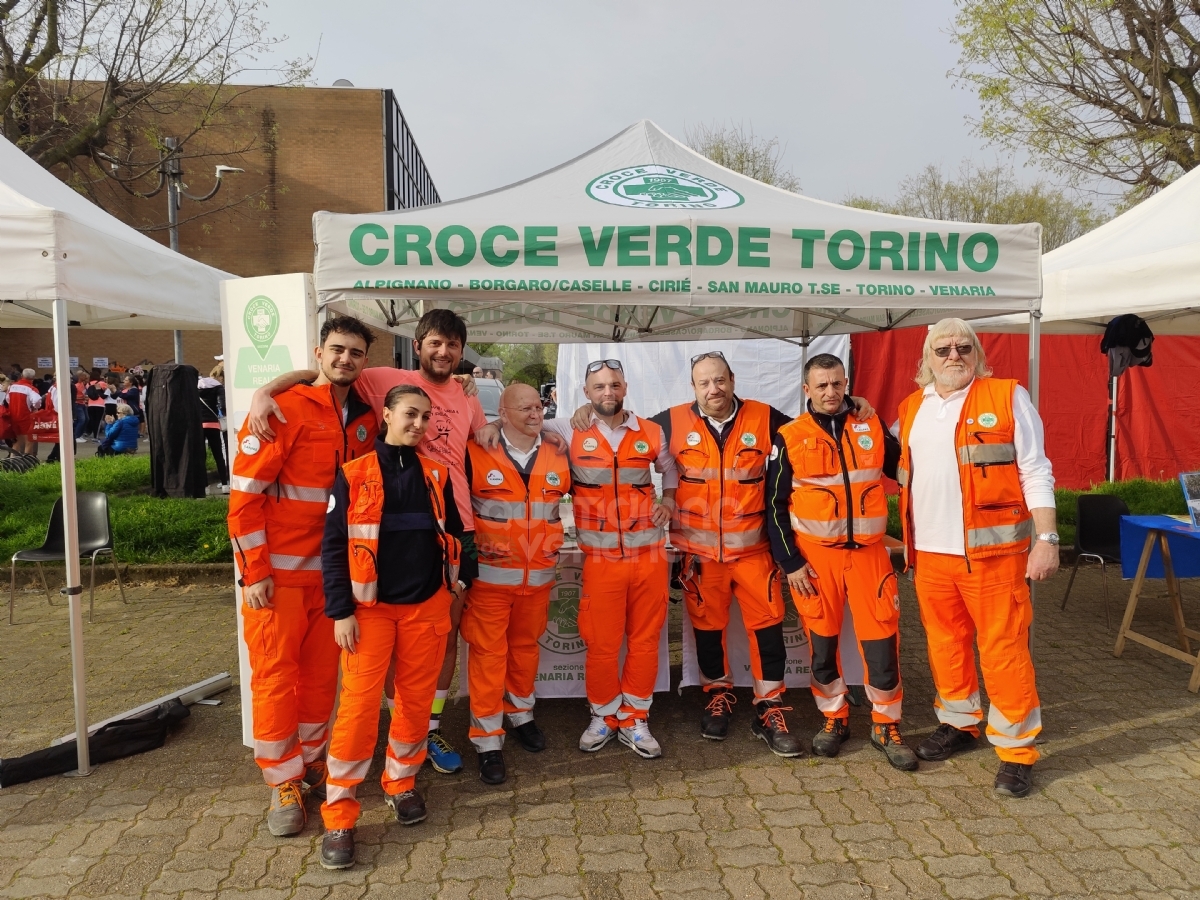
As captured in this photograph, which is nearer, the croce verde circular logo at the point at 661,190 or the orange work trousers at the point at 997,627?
the orange work trousers at the point at 997,627

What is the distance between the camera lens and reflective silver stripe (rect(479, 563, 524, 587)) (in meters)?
3.29

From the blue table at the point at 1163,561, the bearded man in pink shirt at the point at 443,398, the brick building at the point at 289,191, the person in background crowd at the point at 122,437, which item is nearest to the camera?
the bearded man in pink shirt at the point at 443,398

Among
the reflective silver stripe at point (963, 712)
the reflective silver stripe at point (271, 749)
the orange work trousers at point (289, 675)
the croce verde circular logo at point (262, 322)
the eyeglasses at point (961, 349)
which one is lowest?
the reflective silver stripe at point (963, 712)

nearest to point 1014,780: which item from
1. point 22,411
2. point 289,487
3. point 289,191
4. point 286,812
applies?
point 286,812

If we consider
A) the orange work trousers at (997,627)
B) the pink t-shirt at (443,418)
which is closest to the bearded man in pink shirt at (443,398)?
the pink t-shirt at (443,418)

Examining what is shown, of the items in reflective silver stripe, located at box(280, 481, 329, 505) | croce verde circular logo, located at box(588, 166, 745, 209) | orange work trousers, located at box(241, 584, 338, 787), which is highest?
croce verde circular logo, located at box(588, 166, 745, 209)

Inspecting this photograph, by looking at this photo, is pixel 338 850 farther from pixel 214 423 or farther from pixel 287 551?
pixel 214 423

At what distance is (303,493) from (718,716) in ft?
7.24

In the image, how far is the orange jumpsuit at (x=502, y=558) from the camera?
3.29 m

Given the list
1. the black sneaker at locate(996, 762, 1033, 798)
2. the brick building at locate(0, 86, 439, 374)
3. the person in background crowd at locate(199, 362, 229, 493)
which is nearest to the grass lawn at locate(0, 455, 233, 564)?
the person in background crowd at locate(199, 362, 229, 493)

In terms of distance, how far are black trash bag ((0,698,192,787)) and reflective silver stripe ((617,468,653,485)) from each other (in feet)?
8.22

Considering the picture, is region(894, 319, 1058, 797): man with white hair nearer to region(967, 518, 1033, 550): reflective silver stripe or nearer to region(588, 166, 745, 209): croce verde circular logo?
region(967, 518, 1033, 550): reflective silver stripe

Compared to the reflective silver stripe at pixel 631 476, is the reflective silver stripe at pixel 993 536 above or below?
below

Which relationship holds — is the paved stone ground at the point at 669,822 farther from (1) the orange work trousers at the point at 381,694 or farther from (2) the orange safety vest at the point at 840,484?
(2) the orange safety vest at the point at 840,484
